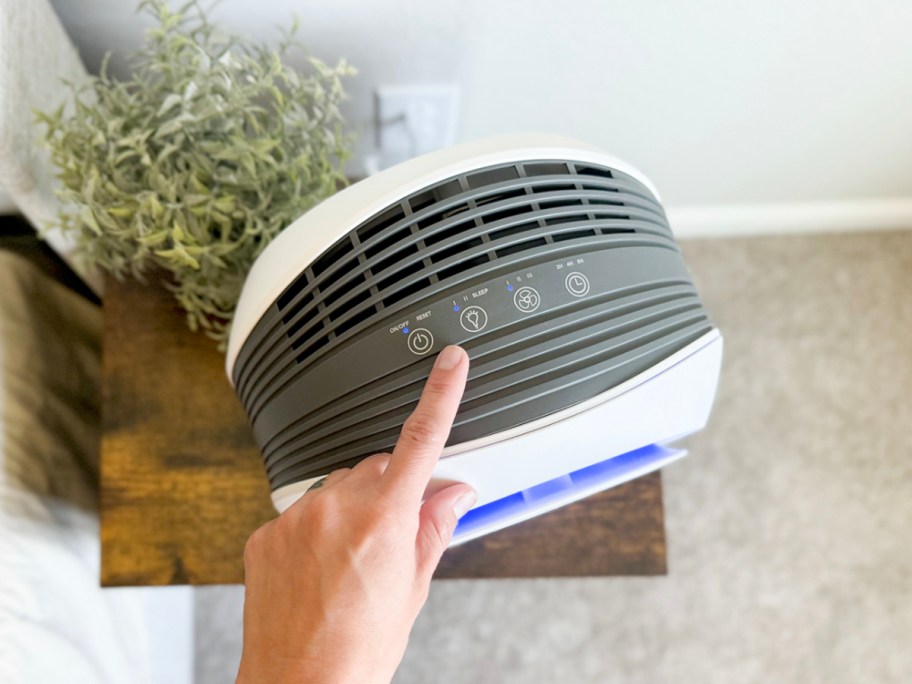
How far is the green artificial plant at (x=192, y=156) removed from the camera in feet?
1.94

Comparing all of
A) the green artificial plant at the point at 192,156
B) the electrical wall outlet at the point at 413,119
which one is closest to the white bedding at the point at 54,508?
the green artificial plant at the point at 192,156

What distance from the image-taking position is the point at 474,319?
48 cm

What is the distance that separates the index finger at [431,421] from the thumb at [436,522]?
5 cm

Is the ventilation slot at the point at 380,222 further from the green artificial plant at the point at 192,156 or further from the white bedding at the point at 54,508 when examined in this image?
the white bedding at the point at 54,508

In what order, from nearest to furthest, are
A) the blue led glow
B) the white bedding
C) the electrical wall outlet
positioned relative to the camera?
A: 1. the blue led glow
2. the white bedding
3. the electrical wall outlet

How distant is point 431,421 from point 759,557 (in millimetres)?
1079

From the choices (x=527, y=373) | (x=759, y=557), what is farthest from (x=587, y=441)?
(x=759, y=557)

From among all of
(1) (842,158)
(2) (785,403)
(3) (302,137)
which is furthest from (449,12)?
(2) (785,403)

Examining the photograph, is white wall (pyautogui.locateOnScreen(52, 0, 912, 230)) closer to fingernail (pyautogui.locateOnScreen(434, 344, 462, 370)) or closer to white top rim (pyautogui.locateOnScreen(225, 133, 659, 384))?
white top rim (pyautogui.locateOnScreen(225, 133, 659, 384))

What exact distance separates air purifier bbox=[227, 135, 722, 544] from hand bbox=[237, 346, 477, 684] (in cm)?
3

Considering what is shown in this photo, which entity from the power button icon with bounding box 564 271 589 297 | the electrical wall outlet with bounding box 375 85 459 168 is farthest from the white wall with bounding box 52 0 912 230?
the power button icon with bounding box 564 271 589 297

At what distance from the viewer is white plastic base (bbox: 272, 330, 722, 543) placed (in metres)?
0.49

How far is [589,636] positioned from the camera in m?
1.27

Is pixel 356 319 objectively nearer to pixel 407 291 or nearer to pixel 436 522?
pixel 407 291
